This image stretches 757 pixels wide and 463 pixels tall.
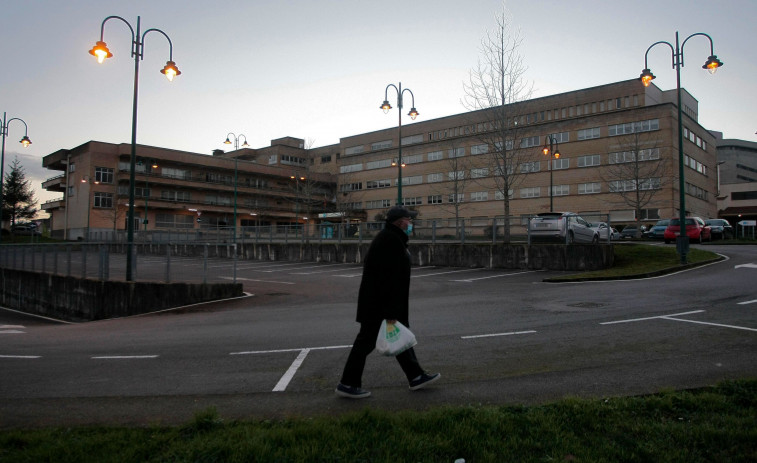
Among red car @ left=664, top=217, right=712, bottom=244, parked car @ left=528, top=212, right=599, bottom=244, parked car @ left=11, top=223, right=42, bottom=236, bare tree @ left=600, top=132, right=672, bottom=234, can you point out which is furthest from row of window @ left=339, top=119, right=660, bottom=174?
parked car @ left=11, top=223, right=42, bottom=236

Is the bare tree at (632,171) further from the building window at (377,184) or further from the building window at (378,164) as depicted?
the building window at (378,164)

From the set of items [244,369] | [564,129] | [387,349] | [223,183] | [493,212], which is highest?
[564,129]

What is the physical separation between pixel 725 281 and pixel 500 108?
14.1 meters

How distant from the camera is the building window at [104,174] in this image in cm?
6592

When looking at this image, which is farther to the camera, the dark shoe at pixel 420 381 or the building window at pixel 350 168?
the building window at pixel 350 168

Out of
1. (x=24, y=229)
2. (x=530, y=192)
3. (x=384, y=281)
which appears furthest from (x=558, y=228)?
(x=24, y=229)

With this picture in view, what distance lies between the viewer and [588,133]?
2432 inches

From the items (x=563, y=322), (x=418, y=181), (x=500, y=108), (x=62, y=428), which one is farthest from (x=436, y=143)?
(x=62, y=428)

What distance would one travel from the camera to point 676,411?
394cm

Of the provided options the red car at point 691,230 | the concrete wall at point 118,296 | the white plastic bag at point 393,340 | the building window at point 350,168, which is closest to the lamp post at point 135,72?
the concrete wall at point 118,296

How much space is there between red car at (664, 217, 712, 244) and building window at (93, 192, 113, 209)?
6551cm

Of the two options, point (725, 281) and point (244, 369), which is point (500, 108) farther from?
point (244, 369)

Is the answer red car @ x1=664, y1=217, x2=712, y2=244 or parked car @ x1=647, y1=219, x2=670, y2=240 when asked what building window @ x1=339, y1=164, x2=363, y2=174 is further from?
red car @ x1=664, y1=217, x2=712, y2=244

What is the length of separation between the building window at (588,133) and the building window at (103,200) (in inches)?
2474
